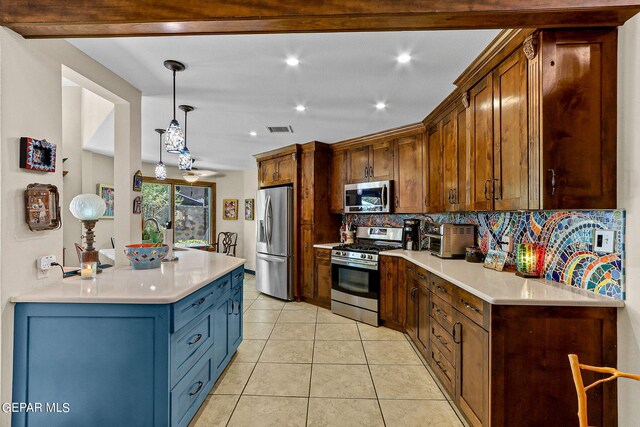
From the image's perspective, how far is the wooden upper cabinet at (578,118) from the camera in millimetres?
1595

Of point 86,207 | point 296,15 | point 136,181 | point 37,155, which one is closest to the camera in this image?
point 296,15

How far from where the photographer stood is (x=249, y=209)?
7.11 meters

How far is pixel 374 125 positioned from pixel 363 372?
2.70 metres

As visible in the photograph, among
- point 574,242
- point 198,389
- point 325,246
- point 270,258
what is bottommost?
point 198,389

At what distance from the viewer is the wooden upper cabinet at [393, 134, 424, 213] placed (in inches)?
144

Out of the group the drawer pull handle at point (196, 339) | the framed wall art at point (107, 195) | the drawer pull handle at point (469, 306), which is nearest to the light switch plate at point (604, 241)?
the drawer pull handle at point (469, 306)

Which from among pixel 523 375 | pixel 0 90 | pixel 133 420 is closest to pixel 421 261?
pixel 523 375

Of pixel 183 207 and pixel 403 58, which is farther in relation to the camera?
pixel 183 207

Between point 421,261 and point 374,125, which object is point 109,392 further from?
point 374,125

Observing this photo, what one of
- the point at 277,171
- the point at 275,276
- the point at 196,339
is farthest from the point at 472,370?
the point at 277,171

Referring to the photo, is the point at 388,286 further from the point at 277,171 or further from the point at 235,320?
the point at 277,171

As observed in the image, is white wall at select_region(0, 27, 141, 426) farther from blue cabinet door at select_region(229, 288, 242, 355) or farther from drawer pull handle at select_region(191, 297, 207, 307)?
blue cabinet door at select_region(229, 288, 242, 355)

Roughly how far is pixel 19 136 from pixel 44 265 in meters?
0.74

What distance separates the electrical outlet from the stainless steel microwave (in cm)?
325
